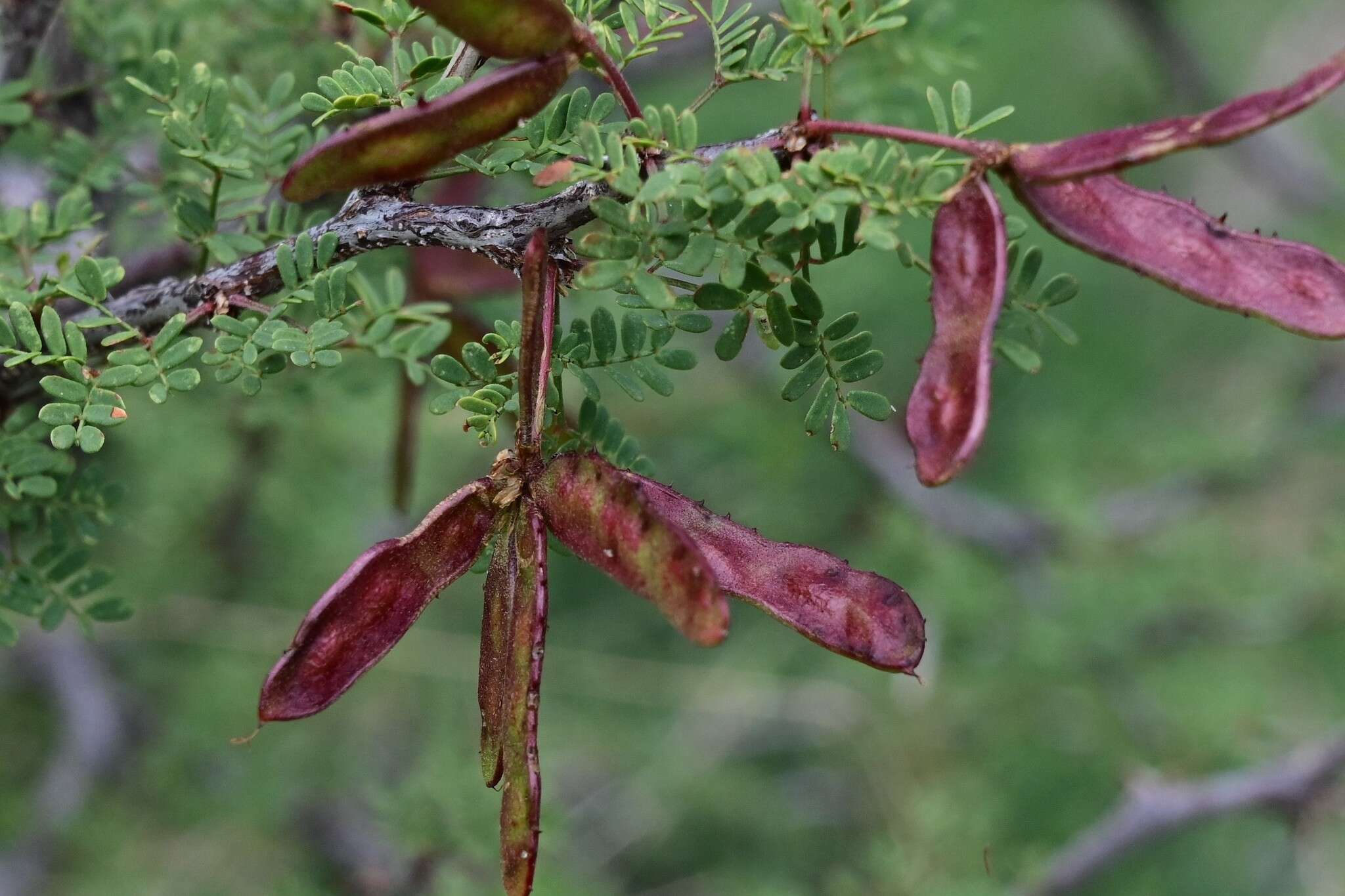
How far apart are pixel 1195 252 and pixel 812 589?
1.02 feet

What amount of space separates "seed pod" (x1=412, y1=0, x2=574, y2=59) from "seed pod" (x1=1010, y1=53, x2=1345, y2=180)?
30 centimetres

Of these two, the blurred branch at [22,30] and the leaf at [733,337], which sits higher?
the leaf at [733,337]

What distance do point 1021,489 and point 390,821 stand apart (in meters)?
2.17

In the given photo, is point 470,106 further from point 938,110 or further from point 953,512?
point 953,512

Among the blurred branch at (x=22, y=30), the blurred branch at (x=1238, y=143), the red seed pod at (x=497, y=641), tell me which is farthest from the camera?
the blurred branch at (x=1238, y=143)

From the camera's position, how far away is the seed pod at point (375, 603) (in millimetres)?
766

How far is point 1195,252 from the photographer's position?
2.31 feet

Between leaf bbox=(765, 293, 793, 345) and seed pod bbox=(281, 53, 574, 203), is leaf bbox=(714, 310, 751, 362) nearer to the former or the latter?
leaf bbox=(765, 293, 793, 345)

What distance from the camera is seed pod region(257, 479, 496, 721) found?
77 centimetres

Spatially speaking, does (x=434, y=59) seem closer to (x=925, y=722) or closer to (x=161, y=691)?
(x=925, y=722)

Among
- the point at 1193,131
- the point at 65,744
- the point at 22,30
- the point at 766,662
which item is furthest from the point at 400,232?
the point at 766,662

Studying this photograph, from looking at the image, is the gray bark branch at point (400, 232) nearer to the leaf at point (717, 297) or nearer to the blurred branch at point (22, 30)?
the leaf at point (717, 297)

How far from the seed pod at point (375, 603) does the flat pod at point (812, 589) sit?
118 millimetres

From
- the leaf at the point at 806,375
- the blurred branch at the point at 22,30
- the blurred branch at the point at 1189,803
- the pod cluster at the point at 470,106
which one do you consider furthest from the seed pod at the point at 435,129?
the blurred branch at the point at 1189,803
